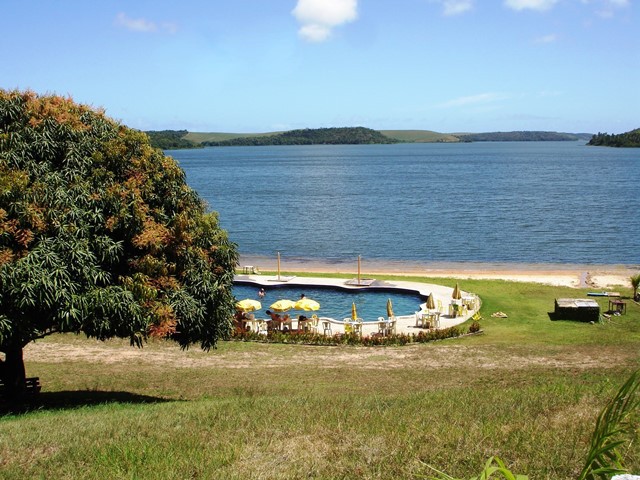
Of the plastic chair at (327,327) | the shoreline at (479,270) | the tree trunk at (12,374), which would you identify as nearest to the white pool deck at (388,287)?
the plastic chair at (327,327)

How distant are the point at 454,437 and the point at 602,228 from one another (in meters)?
73.3

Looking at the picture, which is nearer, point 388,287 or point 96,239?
point 96,239

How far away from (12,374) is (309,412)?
973 centimetres

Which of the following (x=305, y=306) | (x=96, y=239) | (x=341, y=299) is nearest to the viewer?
(x=96, y=239)

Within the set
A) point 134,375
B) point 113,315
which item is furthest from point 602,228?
point 113,315

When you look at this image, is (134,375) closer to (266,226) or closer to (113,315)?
(113,315)

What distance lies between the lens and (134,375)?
69.8 ft

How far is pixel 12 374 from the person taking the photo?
17.3m

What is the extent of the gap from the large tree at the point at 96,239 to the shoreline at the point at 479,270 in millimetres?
29429

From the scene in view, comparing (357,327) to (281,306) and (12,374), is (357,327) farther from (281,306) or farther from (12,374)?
(12,374)

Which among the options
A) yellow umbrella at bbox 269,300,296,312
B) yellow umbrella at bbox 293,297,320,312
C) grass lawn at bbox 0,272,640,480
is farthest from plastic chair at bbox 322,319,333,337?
grass lawn at bbox 0,272,640,480

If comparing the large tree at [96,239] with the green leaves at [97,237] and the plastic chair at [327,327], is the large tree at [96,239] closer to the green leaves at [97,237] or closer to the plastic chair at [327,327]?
the green leaves at [97,237]

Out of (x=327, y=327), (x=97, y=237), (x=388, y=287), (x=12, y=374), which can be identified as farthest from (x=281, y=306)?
(x=97, y=237)

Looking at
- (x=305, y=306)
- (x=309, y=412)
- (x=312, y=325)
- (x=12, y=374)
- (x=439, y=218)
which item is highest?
(x=309, y=412)
